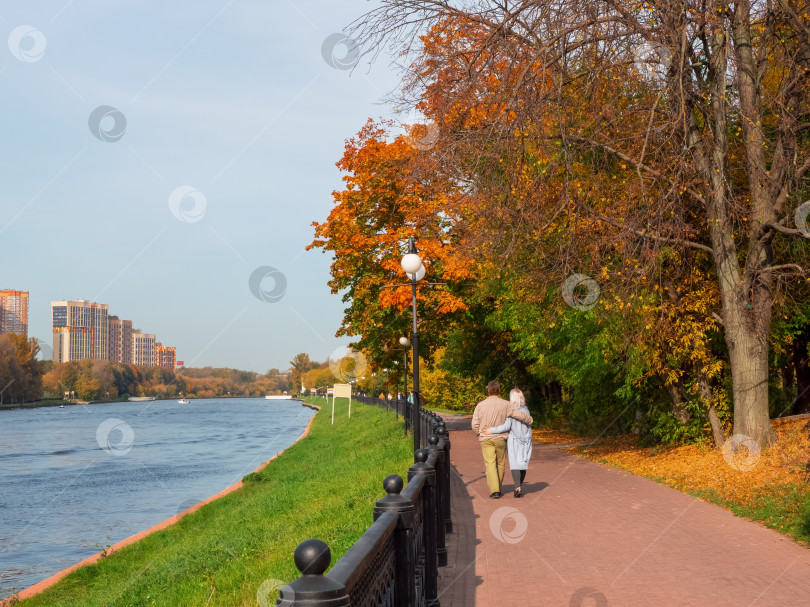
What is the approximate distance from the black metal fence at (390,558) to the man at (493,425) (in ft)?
8.58

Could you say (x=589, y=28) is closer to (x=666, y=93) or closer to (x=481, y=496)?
(x=666, y=93)

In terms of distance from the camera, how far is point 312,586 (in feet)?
7.71

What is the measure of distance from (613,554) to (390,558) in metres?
4.78

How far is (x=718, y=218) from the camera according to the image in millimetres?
13531

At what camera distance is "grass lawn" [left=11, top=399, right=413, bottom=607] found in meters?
10.5

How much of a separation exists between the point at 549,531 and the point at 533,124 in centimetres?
613

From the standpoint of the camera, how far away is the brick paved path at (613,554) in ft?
21.4

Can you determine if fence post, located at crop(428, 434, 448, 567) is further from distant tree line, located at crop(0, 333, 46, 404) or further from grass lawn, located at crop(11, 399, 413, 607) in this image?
distant tree line, located at crop(0, 333, 46, 404)

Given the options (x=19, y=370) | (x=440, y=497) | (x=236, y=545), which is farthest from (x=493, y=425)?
(x=19, y=370)

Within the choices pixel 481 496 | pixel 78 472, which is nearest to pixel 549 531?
pixel 481 496

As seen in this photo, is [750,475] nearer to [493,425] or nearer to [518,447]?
[518,447]

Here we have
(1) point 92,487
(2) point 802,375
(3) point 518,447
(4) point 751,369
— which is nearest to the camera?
(3) point 518,447

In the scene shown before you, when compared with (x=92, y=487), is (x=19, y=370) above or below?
above

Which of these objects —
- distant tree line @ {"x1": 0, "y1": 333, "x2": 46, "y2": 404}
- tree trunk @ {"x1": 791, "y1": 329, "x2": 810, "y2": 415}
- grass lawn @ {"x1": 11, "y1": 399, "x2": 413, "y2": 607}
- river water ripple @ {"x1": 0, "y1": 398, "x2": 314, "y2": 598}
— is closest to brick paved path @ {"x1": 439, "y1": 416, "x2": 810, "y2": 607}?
grass lawn @ {"x1": 11, "y1": 399, "x2": 413, "y2": 607}
